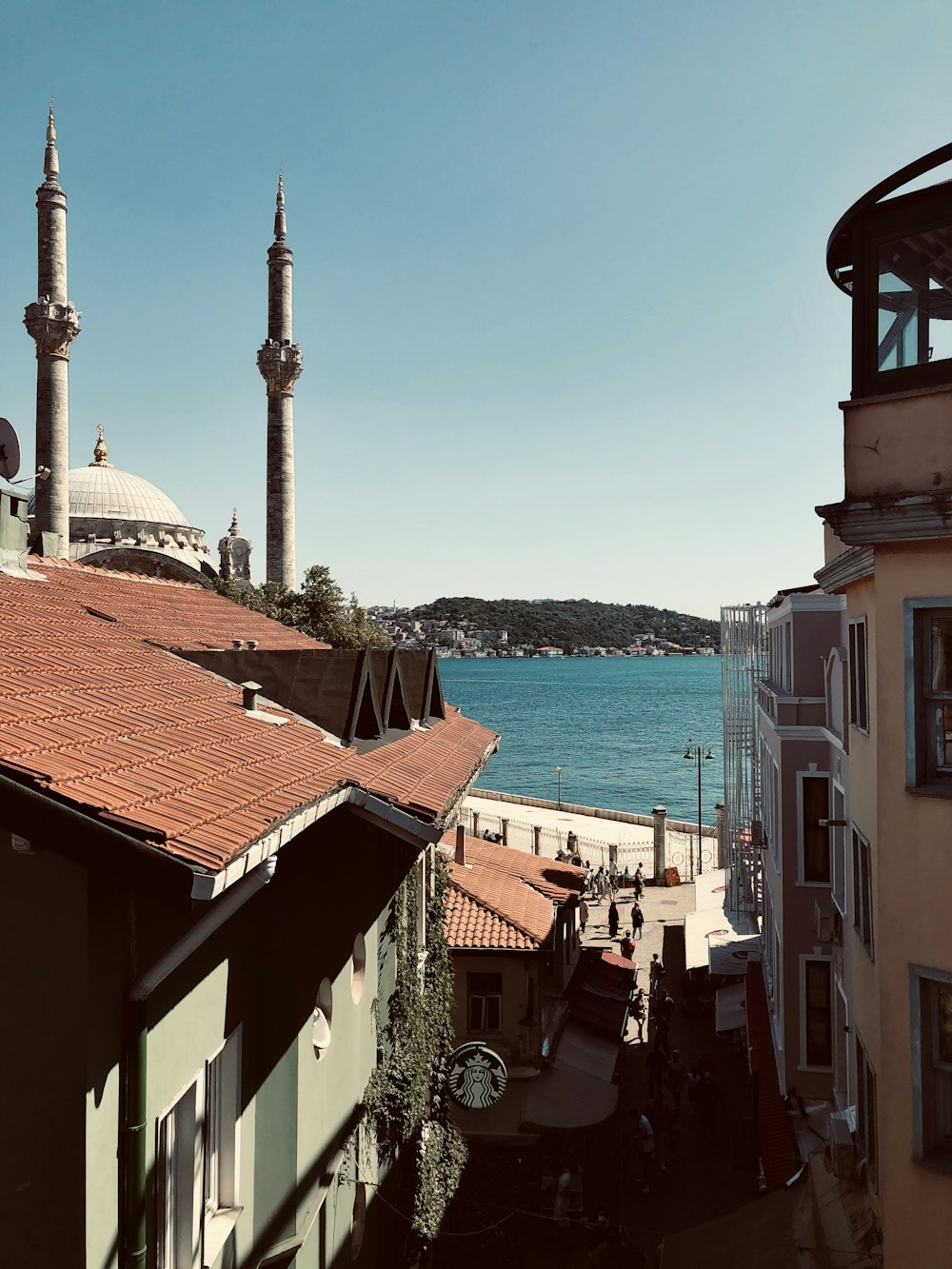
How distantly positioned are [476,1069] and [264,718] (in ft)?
23.1

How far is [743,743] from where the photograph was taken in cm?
2909

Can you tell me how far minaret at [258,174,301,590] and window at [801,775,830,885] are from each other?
38.3 metres

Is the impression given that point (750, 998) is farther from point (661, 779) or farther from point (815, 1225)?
point (661, 779)

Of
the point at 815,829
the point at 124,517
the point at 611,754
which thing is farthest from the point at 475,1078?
the point at 611,754

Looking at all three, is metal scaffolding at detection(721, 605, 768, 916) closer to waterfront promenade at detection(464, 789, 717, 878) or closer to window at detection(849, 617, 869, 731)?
window at detection(849, 617, 869, 731)

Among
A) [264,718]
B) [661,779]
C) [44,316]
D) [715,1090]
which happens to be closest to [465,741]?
[264,718]

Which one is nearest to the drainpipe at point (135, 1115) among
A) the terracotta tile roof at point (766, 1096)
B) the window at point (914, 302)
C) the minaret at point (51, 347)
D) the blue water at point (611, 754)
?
the window at point (914, 302)

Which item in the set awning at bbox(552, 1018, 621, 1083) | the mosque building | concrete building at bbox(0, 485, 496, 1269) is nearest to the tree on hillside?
the mosque building

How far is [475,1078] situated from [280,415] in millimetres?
44853

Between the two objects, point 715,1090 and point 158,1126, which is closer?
point 158,1126

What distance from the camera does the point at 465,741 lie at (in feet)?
43.2

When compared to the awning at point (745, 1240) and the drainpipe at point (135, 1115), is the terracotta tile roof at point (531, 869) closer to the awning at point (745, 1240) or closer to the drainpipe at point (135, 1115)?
the awning at point (745, 1240)

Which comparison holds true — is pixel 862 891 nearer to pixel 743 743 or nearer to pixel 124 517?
pixel 743 743

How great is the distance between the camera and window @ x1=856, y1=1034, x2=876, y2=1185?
8.87 metres
